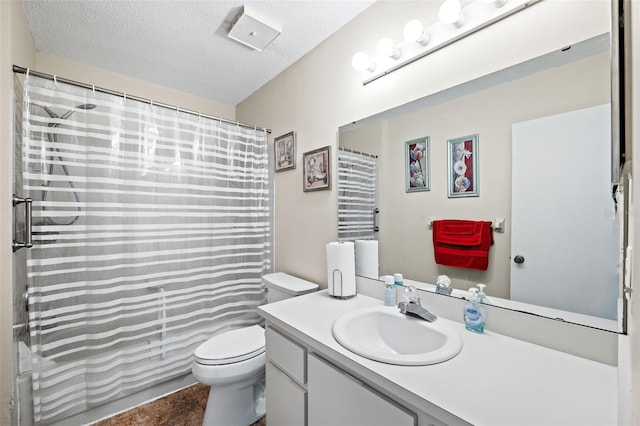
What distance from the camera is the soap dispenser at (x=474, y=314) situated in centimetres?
105

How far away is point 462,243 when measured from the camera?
1.18 meters

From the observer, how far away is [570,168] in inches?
35.9

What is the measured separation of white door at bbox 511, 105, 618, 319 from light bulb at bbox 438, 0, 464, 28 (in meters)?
0.51

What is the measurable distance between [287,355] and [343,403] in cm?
34

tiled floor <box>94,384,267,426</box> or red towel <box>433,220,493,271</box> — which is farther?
tiled floor <box>94,384,267,426</box>

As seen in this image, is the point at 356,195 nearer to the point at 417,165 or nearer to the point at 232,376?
the point at 417,165

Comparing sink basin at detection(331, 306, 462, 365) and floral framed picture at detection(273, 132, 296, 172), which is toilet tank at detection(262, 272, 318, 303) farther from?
floral framed picture at detection(273, 132, 296, 172)

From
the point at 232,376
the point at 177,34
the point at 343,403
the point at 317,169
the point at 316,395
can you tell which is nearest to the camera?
the point at 343,403

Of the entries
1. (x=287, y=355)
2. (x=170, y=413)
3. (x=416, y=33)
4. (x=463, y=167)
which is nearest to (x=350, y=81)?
(x=416, y=33)

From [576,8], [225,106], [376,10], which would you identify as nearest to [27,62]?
[225,106]

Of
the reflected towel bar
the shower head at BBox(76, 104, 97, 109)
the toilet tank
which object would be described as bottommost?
the toilet tank

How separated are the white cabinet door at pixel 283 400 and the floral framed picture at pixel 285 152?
1421 millimetres

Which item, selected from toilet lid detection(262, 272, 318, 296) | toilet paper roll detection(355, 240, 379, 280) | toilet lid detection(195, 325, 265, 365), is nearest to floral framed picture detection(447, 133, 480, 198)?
toilet paper roll detection(355, 240, 379, 280)

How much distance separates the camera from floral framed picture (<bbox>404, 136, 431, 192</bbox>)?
1.29 metres
